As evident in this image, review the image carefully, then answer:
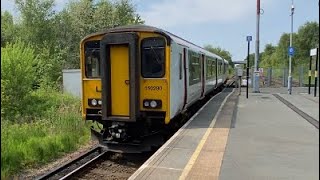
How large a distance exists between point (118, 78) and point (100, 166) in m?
2.15

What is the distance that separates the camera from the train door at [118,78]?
977 centimetres

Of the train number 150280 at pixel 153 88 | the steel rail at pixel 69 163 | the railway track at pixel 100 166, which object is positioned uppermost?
the train number 150280 at pixel 153 88

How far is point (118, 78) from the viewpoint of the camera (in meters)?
10.0

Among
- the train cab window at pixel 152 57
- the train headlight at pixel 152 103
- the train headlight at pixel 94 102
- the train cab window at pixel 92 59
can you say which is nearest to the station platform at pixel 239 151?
the train headlight at pixel 152 103

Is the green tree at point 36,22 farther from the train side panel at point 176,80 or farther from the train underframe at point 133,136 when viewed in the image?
the train underframe at point 133,136

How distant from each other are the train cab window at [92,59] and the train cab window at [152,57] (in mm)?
1329

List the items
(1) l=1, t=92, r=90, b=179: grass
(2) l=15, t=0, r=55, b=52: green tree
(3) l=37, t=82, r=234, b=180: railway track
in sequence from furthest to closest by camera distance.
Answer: (2) l=15, t=0, r=55, b=52: green tree, (1) l=1, t=92, r=90, b=179: grass, (3) l=37, t=82, r=234, b=180: railway track

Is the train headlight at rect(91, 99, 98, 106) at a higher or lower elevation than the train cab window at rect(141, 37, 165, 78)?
lower

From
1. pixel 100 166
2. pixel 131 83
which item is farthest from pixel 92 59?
pixel 100 166

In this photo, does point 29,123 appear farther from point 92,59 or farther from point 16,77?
point 92,59

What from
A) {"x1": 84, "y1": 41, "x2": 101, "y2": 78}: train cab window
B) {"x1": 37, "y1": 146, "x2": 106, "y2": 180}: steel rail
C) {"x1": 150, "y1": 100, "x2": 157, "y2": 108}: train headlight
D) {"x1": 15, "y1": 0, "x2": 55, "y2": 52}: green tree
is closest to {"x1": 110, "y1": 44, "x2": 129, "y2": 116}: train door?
{"x1": 150, "y1": 100, "x2": 157, "y2": 108}: train headlight

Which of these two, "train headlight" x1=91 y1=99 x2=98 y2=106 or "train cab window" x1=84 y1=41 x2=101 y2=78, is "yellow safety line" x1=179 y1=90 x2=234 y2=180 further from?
"train cab window" x1=84 y1=41 x2=101 y2=78

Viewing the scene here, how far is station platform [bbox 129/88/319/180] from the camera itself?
6.56m

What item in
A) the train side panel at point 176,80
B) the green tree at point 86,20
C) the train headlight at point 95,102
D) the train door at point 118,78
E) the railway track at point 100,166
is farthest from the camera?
the green tree at point 86,20
